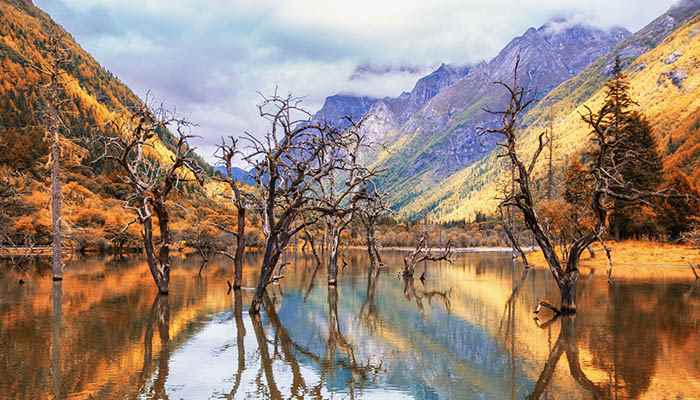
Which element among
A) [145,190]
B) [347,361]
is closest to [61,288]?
[145,190]

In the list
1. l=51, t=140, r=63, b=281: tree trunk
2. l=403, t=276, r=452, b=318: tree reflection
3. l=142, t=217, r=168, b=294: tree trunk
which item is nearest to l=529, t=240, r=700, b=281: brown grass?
l=403, t=276, r=452, b=318: tree reflection

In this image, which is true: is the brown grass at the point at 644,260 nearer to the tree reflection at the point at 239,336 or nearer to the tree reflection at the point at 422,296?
the tree reflection at the point at 422,296

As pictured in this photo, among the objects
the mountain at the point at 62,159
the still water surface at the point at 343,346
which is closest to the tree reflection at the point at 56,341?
the still water surface at the point at 343,346

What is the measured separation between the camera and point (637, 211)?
5600 cm

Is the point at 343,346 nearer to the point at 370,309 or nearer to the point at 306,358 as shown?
the point at 306,358

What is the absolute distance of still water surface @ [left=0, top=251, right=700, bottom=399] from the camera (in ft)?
37.6

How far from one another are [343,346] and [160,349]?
15.1 feet

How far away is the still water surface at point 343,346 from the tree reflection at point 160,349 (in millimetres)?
51

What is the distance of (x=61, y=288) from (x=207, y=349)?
16740 mm

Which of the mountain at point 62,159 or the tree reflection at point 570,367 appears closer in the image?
Result: the tree reflection at point 570,367

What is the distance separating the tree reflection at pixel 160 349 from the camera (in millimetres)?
11141

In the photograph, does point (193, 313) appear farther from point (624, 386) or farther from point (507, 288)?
point (507, 288)

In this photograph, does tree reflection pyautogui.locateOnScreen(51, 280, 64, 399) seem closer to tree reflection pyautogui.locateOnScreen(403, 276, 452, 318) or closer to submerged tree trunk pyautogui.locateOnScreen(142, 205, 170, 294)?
submerged tree trunk pyautogui.locateOnScreen(142, 205, 170, 294)

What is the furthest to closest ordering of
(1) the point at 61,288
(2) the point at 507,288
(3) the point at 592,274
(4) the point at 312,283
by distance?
(3) the point at 592,274 < (4) the point at 312,283 < (2) the point at 507,288 < (1) the point at 61,288
